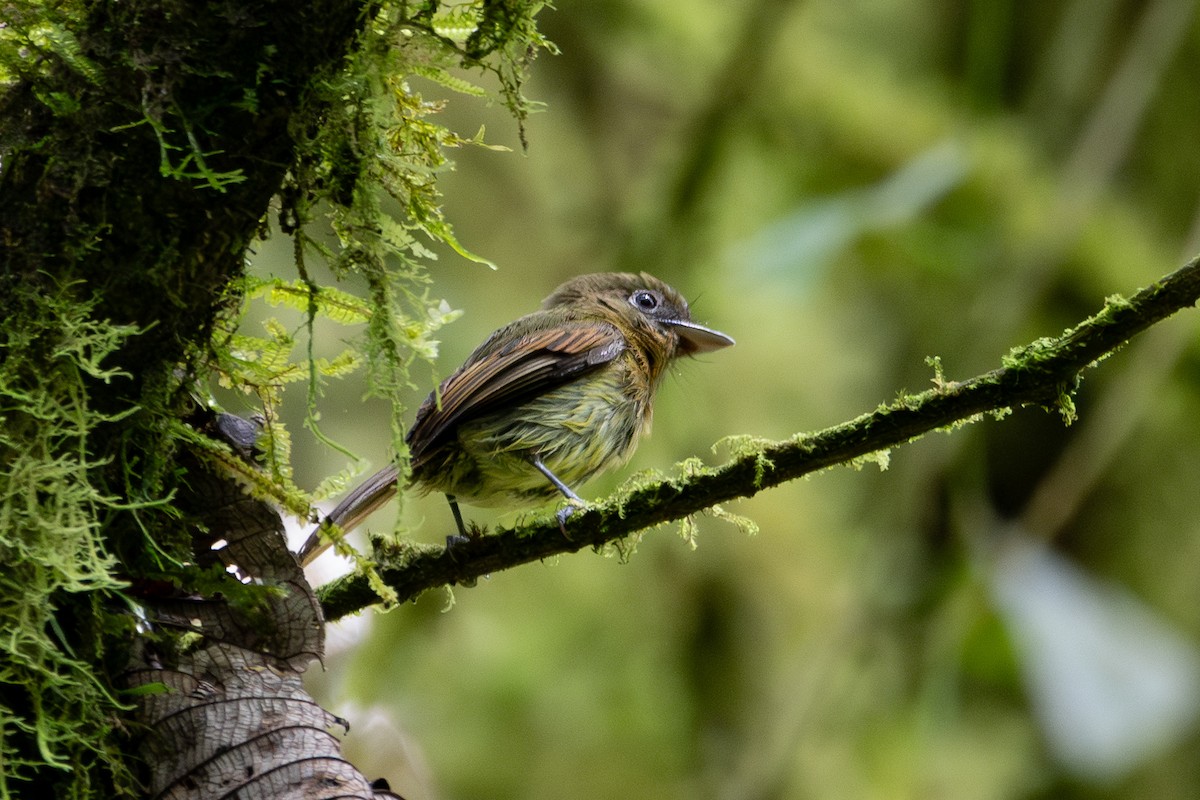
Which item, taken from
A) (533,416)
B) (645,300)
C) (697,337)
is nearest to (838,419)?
(697,337)

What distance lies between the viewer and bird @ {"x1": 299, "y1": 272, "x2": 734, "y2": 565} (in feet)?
12.9

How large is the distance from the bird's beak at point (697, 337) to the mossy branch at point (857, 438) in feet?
8.02

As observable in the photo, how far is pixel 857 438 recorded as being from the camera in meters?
2.02

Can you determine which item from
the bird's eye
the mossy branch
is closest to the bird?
the bird's eye

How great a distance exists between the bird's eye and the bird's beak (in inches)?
3.4

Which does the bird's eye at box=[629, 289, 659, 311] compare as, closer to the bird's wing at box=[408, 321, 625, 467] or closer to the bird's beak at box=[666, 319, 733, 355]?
the bird's beak at box=[666, 319, 733, 355]

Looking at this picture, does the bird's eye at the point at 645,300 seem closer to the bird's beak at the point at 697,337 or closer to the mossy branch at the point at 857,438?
the bird's beak at the point at 697,337

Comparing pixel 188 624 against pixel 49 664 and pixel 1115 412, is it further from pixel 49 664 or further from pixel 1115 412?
pixel 1115 412

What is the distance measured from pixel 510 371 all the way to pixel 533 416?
0.54ft

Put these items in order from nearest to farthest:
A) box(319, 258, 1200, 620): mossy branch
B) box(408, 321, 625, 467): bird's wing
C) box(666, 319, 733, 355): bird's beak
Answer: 1. box(319, 258, 1200, 620): mossy branch
2. box(408, 321, 625, 467): bird's wing
3. box(666, 319, 733, 355): bird's beak

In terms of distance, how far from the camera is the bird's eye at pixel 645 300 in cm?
479

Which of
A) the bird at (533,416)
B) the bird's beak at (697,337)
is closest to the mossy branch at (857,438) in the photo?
the bird at (533,416)

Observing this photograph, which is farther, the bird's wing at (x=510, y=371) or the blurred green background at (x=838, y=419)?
the blurred green background at (x=838, y=419)

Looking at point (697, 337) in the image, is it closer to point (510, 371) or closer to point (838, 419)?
point (510, 371)
